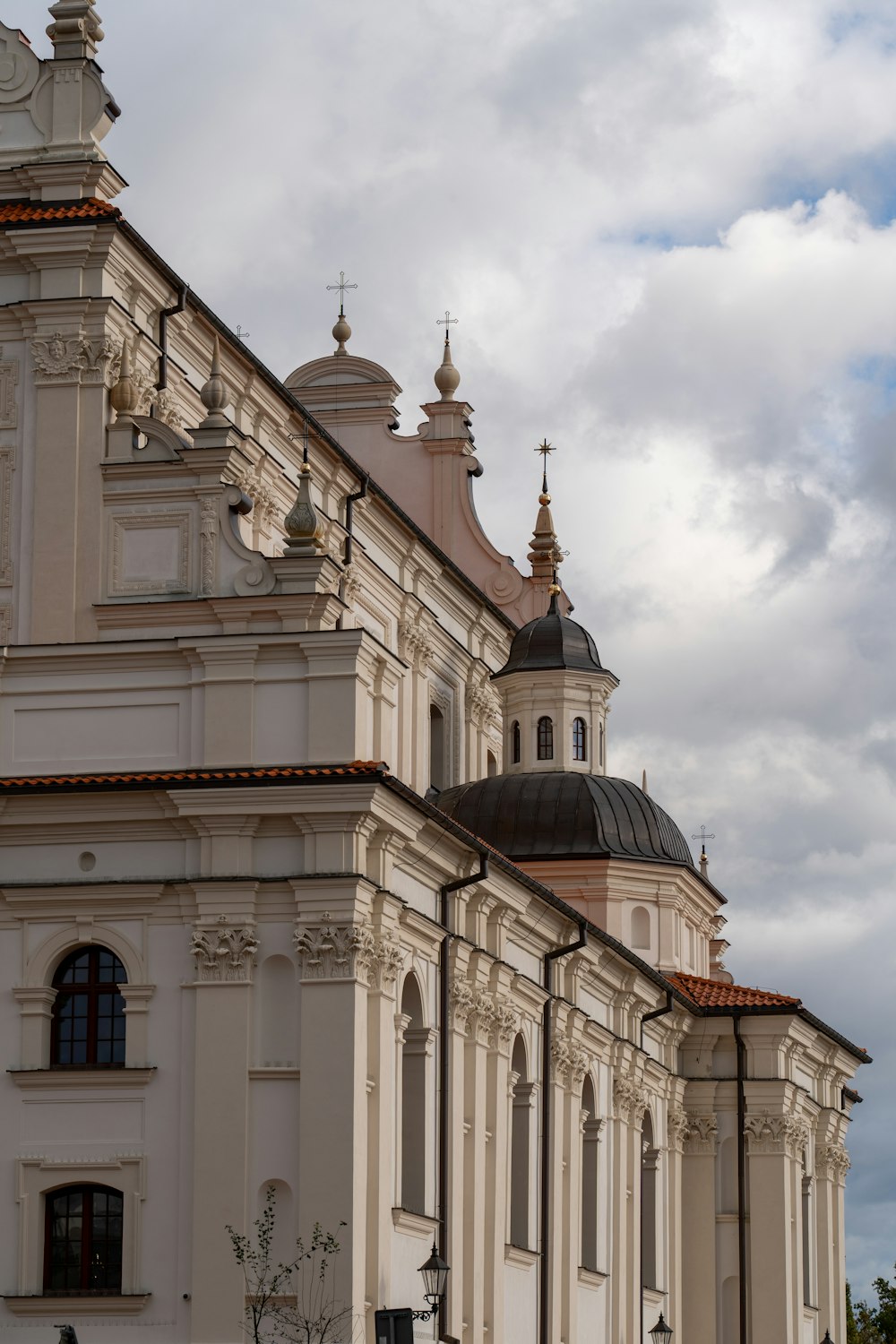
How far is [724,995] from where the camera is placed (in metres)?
51.1

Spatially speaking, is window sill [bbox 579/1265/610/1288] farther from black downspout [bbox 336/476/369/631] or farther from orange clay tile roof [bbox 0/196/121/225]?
orange clay tile roof [bbox 0/196/121/225]

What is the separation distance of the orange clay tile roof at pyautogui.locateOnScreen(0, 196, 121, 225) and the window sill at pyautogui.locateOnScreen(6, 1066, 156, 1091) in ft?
32.0

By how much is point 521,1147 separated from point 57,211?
14.2 m

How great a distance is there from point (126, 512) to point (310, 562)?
241 cm

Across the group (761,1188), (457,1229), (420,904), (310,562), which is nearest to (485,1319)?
(457,1229)

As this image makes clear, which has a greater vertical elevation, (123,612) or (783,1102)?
(123,612)

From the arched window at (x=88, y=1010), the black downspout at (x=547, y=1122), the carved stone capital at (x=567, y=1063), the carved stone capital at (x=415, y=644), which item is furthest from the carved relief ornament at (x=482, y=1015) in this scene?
the carved stone capital at (x=415, y=644)

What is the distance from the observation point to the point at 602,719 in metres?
→ 51.8

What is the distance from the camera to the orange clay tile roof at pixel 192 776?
102ft

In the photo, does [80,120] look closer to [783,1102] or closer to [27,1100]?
[27,1100]

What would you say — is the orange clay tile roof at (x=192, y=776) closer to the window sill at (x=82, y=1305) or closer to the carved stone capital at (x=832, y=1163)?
the window sill at (x=82, y=1305)

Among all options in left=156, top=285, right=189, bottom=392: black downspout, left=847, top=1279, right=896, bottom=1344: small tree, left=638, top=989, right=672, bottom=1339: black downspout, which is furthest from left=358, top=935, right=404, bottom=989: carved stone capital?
left=847, top=1279, right=896, bottom=1344: small tree

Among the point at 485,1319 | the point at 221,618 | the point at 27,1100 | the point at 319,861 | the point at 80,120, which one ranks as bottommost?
the point at 485,1319

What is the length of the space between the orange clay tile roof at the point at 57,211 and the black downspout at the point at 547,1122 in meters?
13.0
